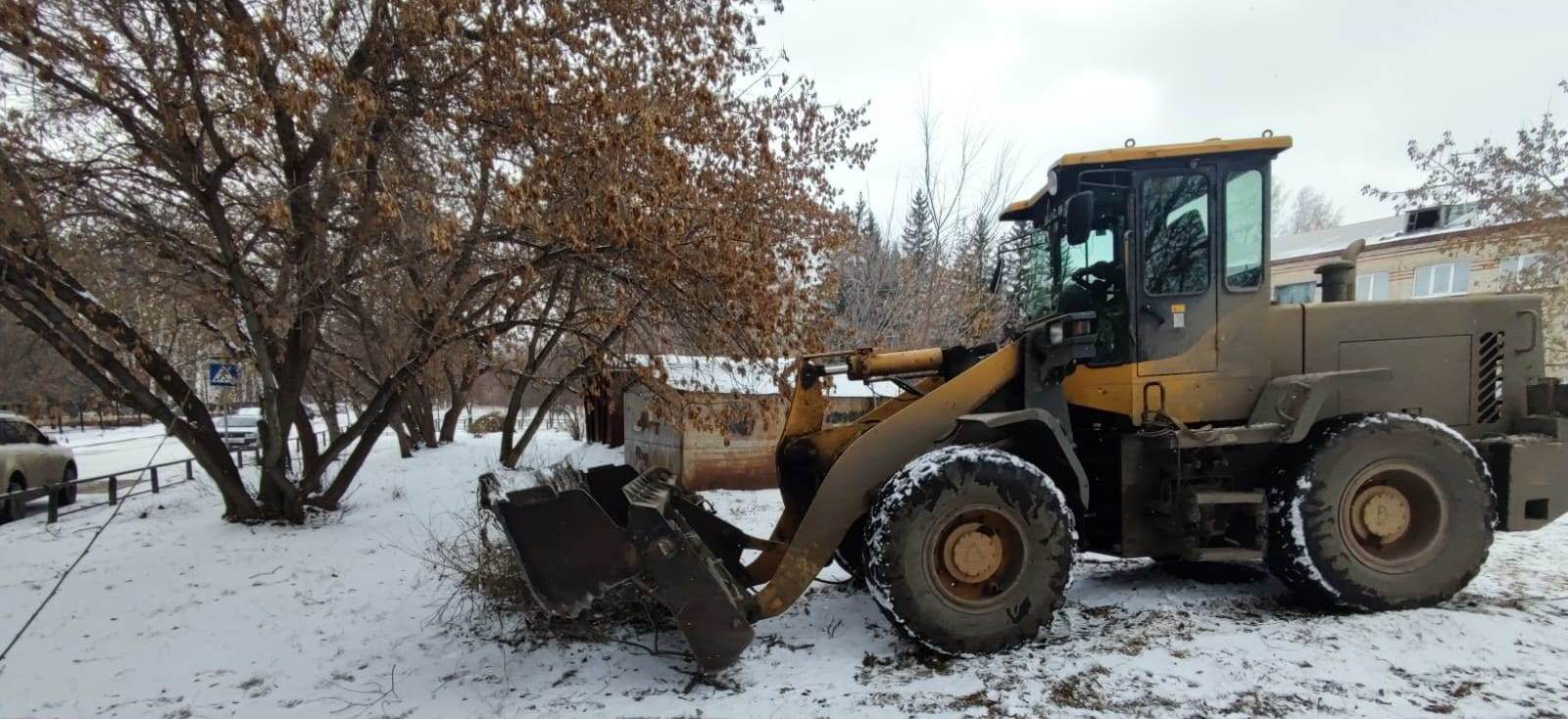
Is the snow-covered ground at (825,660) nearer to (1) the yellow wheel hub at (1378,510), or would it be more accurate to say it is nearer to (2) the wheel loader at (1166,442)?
(2) the wheel loader at (1166,442)

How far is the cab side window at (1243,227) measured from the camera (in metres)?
4.66

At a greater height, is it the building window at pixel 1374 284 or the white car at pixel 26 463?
the building window at pixel 1374 284

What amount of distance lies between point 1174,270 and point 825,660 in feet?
10.3

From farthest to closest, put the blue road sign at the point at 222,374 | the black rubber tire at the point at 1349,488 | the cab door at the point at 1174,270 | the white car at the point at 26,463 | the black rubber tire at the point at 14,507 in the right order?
the white car at the point at 26,463 → the black rubber tire at the point at 14,507 → the blue road sign at the point at 222,374 → the cab door at the point at 1174,270 → the black rubber tire at the point at 1349,488

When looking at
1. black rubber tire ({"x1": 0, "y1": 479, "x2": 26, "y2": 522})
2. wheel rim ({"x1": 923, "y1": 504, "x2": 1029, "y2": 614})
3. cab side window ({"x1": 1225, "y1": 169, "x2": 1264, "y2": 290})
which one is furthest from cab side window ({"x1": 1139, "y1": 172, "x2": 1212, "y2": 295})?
black rubber tire ({"x1": 0, "y1": 479, "x2": 26, "y2": 522})

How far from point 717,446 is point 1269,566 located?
9073 millimetres

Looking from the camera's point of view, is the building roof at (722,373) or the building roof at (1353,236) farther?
the building roof at (1353,236)

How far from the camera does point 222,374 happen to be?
10773 mm

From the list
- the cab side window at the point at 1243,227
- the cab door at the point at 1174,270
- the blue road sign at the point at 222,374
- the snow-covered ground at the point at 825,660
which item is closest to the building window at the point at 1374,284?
the snow-covered ground at the point at 825,660

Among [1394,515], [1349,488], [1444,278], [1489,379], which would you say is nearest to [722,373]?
[1349,488]

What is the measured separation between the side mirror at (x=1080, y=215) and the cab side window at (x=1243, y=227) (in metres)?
0.94

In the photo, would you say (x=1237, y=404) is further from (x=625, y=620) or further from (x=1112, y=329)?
(x=625, y=620)

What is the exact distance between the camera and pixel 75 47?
241 inches

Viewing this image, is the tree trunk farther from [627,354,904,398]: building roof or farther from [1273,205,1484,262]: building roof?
[1273,205,1484,262]: building roof
